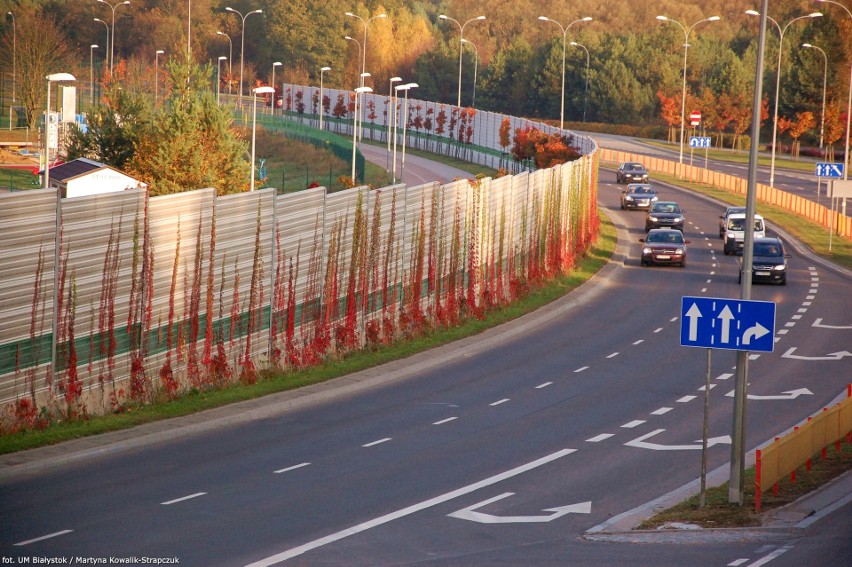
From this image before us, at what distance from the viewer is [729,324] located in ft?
52.9

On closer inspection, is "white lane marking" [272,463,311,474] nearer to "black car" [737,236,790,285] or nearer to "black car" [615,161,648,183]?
"black car" [737,236,790,285]


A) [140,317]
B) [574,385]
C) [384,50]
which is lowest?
[574,385]

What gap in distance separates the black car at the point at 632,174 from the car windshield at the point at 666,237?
33.2 m

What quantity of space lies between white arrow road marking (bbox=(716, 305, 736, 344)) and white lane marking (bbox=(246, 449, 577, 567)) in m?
4.03

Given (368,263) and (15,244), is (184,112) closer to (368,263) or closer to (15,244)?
(368,263)

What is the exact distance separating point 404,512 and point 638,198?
5678cm

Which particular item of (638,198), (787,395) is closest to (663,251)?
(638,198)

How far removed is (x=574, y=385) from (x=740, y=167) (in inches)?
3013

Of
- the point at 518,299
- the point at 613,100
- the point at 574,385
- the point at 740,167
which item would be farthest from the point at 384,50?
the point at 574,385

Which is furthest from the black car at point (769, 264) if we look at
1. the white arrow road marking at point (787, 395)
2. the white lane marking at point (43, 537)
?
the white lane marking at point (43, 537)

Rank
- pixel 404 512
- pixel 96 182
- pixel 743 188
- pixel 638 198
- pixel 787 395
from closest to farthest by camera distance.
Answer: pixel 404 512
pixel 787 395
pixel 96 182
pixel 638 198
pixel 743 188

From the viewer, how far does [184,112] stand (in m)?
48.2

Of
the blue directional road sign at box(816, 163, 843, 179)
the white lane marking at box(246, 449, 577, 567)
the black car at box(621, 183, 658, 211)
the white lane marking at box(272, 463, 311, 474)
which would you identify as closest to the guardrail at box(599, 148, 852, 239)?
the blue directional road sign at box(816, 163, 843, 179)

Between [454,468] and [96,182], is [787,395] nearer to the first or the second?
[454,468]
